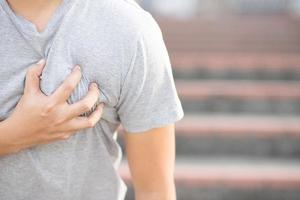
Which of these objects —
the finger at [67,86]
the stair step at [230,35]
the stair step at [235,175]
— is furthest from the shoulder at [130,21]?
the stair step at [230,35]

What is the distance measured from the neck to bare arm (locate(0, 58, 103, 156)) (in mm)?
118

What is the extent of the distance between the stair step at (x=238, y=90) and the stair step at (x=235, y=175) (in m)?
0.82

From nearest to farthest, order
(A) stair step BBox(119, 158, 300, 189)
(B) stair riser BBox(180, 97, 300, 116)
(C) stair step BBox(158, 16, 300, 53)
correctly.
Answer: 1. (A) stair step BBox(119, 158, 300, 189)
2. (B) stair riser BBox(180, 97, 300, 116)
3. (C) stair step BBox(158, 16, 300, 53)

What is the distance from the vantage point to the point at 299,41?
5.68 meters

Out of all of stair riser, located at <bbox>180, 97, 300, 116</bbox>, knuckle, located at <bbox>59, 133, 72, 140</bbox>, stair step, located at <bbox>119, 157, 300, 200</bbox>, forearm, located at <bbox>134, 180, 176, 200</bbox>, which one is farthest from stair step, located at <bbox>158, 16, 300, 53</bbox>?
knuckle, located at <bbox>59, 133, 72, 140</bbox>

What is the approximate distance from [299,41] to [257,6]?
13.6 feet

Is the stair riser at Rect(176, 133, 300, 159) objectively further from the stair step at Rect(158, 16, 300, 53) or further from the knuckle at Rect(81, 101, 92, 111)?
the knuckle at Rect(81, 101, 92, 111)

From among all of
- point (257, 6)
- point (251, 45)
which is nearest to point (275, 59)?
point (251, 45)

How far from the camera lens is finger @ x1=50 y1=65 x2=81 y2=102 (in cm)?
112

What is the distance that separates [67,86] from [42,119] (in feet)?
0.36

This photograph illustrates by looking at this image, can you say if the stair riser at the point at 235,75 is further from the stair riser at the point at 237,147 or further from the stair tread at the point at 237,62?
the stair riser at the point at 237,147

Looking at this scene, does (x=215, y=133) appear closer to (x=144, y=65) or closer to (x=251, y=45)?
(x=251, y=45)

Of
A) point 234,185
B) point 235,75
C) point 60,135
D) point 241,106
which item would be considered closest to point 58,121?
point 60,135

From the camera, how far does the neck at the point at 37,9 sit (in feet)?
3.77
